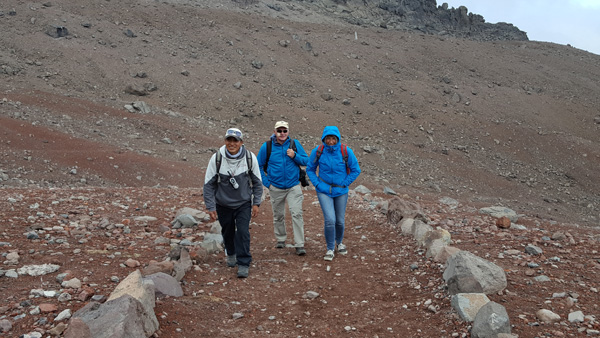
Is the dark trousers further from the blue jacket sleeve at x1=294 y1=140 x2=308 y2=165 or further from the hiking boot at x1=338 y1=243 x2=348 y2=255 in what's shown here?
the hiking boot at x1=338 y1=243 x2=348 y2=255

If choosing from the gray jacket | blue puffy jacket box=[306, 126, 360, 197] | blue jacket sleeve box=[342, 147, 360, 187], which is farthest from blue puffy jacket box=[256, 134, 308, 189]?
the gray jacket

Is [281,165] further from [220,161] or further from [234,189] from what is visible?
[220,161]

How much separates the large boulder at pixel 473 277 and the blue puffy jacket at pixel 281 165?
9.00ft

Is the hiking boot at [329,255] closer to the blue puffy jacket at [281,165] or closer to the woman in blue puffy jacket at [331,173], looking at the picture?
the woman in blue puffy jacket at [331,173]

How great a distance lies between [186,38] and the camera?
34.4 meters

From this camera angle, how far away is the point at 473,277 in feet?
16.1

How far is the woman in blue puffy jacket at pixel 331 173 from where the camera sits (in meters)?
6.82

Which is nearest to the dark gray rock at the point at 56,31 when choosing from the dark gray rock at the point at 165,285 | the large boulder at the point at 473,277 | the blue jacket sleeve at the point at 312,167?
the blue jacket sleeve at the point at 312,167

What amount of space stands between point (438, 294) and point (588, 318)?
145 cm

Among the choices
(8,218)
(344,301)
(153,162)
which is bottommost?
(153,162)

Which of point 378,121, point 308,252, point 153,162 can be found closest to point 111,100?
point 153,162

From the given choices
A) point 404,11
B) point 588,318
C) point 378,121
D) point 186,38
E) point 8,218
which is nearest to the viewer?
point 588,318

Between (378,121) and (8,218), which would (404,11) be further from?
(8,218)

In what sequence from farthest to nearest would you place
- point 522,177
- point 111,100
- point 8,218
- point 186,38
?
point 186,38
point 522,177
point 111,100
point 8,218
